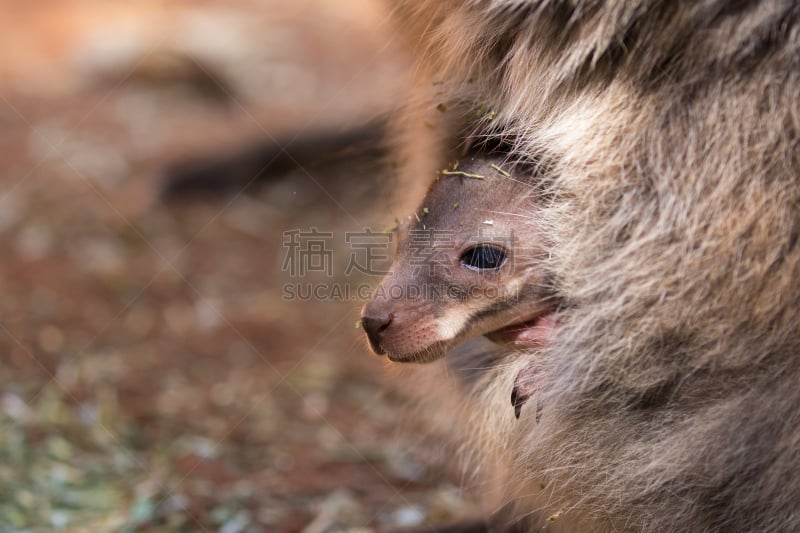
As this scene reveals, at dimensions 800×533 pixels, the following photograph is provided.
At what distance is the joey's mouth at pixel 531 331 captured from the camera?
190 centimetres

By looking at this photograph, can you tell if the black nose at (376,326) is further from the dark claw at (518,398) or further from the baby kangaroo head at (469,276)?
the dark claw at (518,398)

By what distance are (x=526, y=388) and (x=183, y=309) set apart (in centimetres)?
257

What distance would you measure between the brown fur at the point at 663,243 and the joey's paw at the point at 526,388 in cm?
2

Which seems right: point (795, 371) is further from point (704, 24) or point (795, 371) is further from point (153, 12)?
point (153, 12)

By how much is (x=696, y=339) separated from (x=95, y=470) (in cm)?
185

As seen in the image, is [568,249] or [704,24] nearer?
[704,24]

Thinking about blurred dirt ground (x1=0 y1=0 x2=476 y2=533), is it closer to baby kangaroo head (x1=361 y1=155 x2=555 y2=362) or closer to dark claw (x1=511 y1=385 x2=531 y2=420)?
baby kangaroo head (x1=361 y1=155 x2=555 y2=362)

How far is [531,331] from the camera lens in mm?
1941

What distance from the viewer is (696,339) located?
5.59 feet

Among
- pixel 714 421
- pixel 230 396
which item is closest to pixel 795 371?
pixel 714 421

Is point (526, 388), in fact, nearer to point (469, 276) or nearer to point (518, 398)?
point (518, 398)

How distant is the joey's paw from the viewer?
74.9 inches

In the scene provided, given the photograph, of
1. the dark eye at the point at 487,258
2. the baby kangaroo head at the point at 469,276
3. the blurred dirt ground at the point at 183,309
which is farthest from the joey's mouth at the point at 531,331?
the blurred dirt ground at the point at 183,309

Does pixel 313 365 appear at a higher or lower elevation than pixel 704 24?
higher
